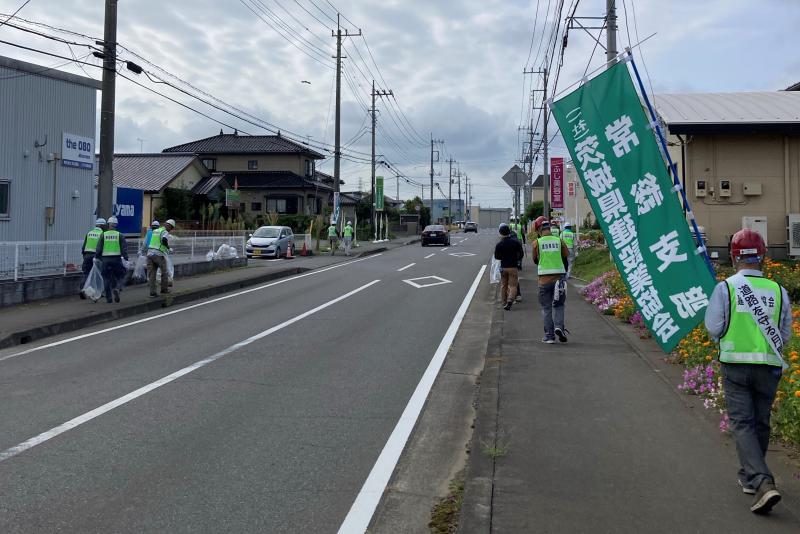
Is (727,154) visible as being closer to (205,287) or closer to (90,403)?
(205,287)

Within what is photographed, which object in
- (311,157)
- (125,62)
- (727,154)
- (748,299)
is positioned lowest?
(748,299)

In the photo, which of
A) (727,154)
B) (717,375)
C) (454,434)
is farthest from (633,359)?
(727,154)

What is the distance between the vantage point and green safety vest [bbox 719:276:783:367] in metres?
4.11

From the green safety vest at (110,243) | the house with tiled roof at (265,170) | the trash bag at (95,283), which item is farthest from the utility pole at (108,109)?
the house with tiled roof at (265,170)

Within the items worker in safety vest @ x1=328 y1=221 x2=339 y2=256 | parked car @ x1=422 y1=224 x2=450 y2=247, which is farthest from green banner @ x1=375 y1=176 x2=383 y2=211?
worker in safety vest @ x1=328 y1=221 x2=339 y2=256

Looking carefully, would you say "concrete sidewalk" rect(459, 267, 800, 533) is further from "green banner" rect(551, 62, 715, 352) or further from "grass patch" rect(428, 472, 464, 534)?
"green banner" rect(551, 62, 715, 352)

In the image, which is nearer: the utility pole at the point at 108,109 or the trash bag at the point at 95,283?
the trash bag at the point at 95,283

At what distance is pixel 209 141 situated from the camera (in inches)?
2244

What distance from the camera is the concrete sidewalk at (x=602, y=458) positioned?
12.9 ft

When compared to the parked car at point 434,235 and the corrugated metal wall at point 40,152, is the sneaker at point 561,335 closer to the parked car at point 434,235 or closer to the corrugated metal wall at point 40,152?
the corrugated metal wall at point 40,152

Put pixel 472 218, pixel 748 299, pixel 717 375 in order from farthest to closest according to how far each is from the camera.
Answer: pixel 472 218 < pixel 717 375 < pixel 748 299

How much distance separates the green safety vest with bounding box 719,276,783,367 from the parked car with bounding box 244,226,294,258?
90.5ft

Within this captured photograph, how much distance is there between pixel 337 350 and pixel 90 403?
3542 mm

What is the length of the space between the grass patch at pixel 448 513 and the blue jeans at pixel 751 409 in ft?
5.67
